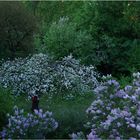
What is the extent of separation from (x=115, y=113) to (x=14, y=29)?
279 inches

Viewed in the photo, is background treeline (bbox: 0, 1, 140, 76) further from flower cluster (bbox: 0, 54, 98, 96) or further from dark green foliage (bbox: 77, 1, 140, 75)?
flower cluster (bbox: 0, 54, 98, 96)

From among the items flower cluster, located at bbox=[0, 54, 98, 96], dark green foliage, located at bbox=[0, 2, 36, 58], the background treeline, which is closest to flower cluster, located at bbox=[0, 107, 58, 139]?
flower cluster, located at bbox=[0, 54, 98, 96]

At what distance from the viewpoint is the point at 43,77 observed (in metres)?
11.0

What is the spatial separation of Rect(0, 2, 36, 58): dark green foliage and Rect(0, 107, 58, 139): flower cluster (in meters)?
6.20


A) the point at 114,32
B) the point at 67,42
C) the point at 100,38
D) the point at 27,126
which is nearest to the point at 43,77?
the point at 67,42

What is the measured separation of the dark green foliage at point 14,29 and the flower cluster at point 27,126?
244 inches

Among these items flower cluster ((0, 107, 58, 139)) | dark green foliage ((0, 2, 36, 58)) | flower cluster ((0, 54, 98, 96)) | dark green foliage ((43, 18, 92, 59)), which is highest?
dark green foliage ((43, 18, 92, 59))

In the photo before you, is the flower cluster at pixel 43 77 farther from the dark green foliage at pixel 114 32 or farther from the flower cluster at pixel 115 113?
the flower cluster at pixel 115 113

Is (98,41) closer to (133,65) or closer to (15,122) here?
(133,65)

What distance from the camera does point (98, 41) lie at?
14.6 m

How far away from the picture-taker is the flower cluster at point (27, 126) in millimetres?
6258

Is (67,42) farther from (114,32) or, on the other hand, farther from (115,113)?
(115,113)

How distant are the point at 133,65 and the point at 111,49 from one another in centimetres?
92

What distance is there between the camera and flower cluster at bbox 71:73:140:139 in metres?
5.84
